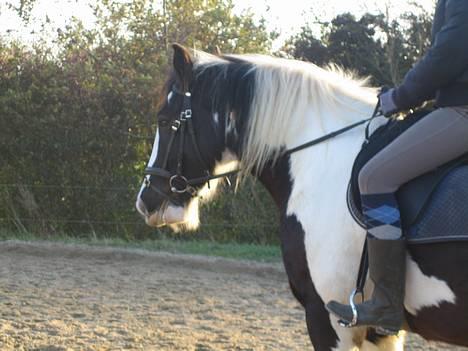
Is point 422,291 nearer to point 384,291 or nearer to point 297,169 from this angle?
point 384,291

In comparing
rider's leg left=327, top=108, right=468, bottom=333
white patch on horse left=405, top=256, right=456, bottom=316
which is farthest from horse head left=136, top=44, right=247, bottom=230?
white patch on horse left=405, top=256, right=456, bottom=316

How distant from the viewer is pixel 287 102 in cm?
353

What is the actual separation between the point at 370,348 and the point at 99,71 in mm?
10267

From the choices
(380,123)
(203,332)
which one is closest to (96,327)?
(203,332)

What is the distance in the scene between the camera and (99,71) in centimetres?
1279

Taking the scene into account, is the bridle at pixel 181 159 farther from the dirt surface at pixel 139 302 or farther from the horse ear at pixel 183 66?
the dirt surface at pixel 139 302

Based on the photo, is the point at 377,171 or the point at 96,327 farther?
the point at 96,327

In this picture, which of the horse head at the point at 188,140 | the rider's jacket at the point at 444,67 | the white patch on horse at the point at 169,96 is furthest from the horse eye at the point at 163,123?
the rider's jacket at the point at 444,67

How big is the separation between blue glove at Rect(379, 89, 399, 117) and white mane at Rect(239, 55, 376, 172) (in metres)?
0.34

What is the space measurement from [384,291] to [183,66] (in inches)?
63.5

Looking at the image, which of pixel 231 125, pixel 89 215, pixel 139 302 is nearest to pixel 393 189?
pixel 231 125

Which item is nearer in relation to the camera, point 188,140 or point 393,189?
point 393,189

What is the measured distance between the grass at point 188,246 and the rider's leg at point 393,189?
668cm

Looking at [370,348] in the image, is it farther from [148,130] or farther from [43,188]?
[43,188]
